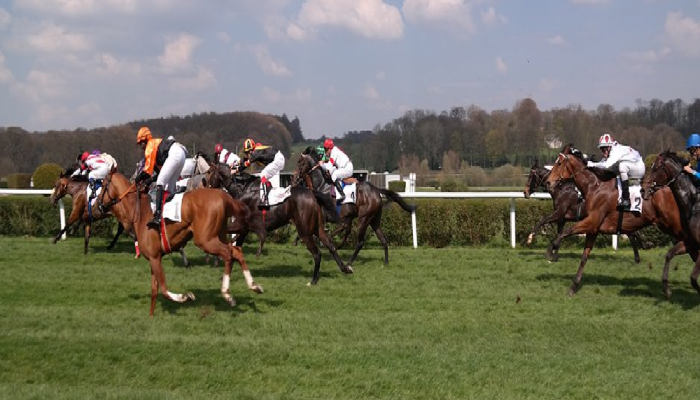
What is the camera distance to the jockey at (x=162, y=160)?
7.28 meters

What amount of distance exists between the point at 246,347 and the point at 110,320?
1.72 metres

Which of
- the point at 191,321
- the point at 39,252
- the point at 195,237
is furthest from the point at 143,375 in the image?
the point at 39,252

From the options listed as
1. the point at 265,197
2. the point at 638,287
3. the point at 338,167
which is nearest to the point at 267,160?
the point at 265,197

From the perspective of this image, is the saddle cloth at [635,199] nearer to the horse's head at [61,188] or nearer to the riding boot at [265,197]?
the riding boot at [265,197]

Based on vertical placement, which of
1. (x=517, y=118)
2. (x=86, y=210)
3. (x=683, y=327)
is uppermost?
(x=517, y=118)

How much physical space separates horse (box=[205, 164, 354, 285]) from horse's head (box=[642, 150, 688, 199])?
3.79 metres

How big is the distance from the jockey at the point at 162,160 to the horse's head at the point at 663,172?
Answer: 5076mm

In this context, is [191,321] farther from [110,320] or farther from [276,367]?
→ [276,367]

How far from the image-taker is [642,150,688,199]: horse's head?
7867mm

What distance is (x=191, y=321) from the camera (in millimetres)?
6691

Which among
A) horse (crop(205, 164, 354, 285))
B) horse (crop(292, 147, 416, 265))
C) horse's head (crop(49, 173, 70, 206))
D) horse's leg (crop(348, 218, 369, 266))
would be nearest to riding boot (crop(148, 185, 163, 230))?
horse (crop(205, 164, 354, 285))

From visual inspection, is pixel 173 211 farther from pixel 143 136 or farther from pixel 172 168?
pixel 143 136

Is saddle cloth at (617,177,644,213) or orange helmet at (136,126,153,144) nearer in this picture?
orange helmet at (136,126,153,144)

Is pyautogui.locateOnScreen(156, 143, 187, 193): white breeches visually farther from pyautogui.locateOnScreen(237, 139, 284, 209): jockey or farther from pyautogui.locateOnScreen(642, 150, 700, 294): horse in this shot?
pyautogui.locateOnScreen(642, 150, 700, 294): horse
